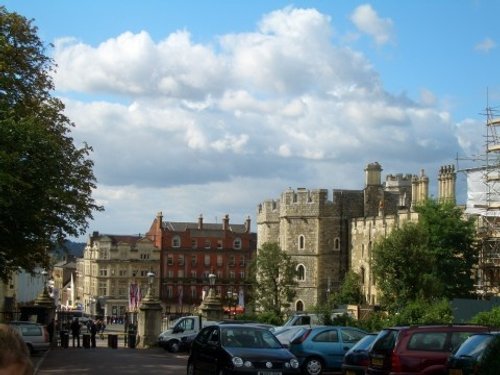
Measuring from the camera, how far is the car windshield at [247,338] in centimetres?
2014

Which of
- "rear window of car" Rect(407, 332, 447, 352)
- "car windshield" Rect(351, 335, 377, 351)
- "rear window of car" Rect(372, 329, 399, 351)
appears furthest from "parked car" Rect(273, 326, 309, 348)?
"rear window of car" Rect(407, 332, 447, 352)

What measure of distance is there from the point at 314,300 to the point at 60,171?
59.8 m

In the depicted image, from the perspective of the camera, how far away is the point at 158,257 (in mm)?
131125

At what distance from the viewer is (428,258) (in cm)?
5566

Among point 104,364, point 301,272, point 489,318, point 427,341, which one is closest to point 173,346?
point 104,364

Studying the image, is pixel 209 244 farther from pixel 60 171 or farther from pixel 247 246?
pixel 60 171

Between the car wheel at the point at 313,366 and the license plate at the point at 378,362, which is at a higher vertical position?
the license plate at the point at 378,362

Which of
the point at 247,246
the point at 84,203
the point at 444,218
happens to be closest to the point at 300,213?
the point at 444,218

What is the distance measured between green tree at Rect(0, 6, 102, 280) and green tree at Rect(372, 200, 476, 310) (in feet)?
72.0

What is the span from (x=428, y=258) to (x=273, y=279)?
87.6ft

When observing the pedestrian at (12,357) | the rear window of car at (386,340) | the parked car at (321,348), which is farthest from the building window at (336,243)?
the pedestrian at (12,357)

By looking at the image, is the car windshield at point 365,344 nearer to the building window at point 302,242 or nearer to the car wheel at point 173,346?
the car wheel at point 173,346

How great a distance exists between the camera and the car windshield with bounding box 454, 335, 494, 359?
49.1ft

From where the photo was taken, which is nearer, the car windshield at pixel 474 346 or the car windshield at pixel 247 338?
the car windshield at pixel 474 346
